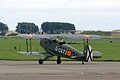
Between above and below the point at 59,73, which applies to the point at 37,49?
below

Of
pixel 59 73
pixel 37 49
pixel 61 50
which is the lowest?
pixel 37 49

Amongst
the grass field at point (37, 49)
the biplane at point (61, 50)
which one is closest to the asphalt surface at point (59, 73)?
the biplane at point (61, 50)

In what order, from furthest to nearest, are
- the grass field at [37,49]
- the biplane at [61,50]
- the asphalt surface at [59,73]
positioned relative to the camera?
the grass field at [37,49]
the biplane at [61,50]
the asphalt surface at [59,73]

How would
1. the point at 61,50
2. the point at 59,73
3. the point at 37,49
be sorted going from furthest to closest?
the point at 37,49, the point at 61,50, the point at 59,73

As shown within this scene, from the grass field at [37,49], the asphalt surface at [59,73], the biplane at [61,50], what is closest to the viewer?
the asphalt surface at [59,73]

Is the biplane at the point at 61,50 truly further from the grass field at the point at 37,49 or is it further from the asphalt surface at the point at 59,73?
the grass field at the point at 37,49

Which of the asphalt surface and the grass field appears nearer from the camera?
the asphalt surface

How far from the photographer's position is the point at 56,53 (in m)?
37.1

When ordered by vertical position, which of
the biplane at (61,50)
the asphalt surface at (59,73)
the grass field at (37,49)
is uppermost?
the biplane at (61,50)

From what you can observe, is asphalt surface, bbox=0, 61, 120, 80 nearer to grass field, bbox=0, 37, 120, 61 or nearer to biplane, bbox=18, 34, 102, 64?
biplane, bbox=18, 34, 102, 64

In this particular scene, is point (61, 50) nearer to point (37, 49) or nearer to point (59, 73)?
point (59, 73)

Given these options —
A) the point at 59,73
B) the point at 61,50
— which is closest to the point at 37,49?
the point at 61,50

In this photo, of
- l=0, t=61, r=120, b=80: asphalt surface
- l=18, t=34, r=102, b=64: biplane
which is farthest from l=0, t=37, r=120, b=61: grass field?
l=0, t=61, r=120, b=80: asphalt surface

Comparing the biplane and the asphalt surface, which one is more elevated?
the biplane
